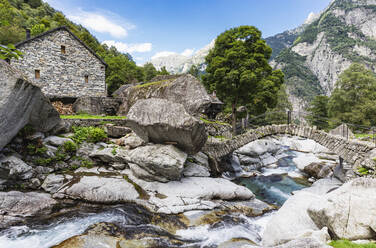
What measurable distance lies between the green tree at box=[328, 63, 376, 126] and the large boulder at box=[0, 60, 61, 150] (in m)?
36.6

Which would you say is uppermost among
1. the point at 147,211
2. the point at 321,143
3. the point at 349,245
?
the point at 321,143

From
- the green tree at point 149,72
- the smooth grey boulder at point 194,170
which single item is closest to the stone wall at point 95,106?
the smooth grey boulder at point 194,170

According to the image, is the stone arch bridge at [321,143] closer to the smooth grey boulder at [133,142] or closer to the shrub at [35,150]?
the smooth grey boulder at [133,142]

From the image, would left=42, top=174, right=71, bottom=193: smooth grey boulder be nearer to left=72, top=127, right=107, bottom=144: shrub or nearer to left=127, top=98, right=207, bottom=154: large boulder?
left=72, top=127, right=107, bottom=144: shrub

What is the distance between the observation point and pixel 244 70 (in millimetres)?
20047

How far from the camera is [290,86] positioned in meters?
117

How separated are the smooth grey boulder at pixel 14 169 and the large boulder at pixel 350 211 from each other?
10.9 m

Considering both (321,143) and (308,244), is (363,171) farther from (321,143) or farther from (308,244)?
(308,244)

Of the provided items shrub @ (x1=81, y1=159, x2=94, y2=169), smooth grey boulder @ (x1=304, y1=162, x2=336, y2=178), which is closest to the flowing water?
shrub @ (x1=81, y1=159, x2=94, y2=169)

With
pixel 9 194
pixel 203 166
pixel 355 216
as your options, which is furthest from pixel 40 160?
pixel 355 216

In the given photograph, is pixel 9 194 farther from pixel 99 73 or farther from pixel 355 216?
pixel 99 73

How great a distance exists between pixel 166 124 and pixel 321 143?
392 inches

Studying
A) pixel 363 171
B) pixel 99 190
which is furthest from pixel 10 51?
pixel 363 171

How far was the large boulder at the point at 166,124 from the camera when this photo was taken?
29.6 ft
